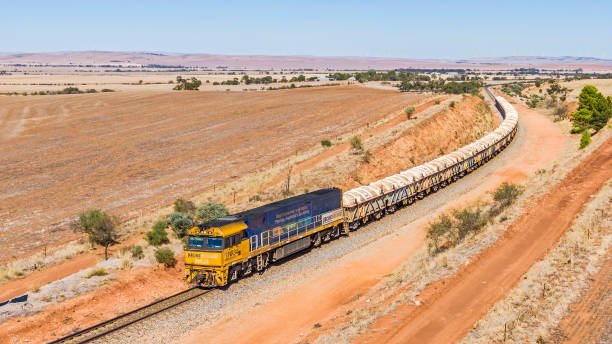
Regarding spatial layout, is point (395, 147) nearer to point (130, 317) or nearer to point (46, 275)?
point (46, 275)

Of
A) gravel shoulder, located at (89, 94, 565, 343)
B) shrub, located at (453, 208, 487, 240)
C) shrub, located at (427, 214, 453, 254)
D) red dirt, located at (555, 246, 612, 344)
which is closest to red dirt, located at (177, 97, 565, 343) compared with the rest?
gravel shoulder, located at (89, 94, 565, 343)

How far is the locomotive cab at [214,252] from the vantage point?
25391 mm

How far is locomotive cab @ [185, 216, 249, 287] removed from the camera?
83.3 feet

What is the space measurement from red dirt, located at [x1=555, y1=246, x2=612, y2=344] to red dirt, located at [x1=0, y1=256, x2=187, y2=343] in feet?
60.4

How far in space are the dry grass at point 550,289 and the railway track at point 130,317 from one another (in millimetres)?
13755

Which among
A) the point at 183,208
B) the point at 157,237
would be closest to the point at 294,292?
the point at 157,237

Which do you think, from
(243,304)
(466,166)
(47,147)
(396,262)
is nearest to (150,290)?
(243,304)

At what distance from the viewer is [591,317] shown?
60.1ft

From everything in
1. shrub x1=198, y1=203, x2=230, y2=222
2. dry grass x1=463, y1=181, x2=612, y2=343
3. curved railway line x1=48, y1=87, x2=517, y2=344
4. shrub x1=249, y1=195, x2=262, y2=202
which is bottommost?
curved railway line x1=48, y1=87, x2=517, y2=344

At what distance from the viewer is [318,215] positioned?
108 ft

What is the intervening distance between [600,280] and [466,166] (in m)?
32.8

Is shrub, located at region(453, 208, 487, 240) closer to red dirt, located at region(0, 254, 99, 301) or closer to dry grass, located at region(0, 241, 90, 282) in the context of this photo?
red dirt, located at region(0, 254, 99, 301)

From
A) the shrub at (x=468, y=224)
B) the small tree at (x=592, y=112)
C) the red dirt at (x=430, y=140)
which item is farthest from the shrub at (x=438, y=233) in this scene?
the small tree at (x=592, y=112)

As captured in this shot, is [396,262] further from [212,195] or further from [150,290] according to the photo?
[212,195]
